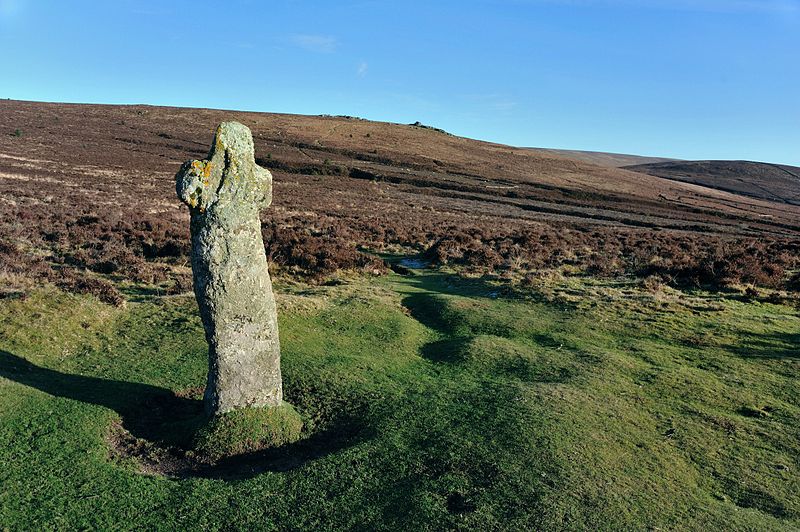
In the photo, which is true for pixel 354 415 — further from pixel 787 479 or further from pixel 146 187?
pixel 146 187

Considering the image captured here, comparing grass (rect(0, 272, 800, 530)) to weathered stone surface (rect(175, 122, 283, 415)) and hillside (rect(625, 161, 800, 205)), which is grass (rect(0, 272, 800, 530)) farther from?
hillside (rect(625, 161, 800, 205))

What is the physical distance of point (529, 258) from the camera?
1287 inches

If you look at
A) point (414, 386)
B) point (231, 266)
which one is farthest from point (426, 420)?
point (231, 266)

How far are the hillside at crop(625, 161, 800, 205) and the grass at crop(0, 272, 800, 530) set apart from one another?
475 feet

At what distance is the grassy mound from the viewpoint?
420 inches

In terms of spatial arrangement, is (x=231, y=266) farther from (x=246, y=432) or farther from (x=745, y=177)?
(x=745, y=177)

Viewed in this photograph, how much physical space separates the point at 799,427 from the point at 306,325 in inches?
526

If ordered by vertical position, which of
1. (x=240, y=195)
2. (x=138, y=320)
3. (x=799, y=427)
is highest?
(x=240, y=195)

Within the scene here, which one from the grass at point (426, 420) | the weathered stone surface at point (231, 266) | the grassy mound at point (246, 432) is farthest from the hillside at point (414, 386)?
the weathered stone surface at point (231, 266)

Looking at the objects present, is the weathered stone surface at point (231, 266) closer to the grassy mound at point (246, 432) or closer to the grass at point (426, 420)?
the grassy mound at point (246, 432)

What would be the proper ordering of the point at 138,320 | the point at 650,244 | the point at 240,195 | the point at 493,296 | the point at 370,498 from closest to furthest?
1. the point at 370,498
2. the point at 240,195
3. the point at 138,320
4. the point at 493,296
5. the point at 650,244

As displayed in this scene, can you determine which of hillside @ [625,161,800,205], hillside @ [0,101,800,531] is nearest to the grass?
hillside @ [0,101,800,531]

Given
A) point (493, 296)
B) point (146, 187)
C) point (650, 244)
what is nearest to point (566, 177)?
point (650, 244)

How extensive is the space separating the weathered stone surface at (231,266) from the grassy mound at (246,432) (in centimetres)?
22
